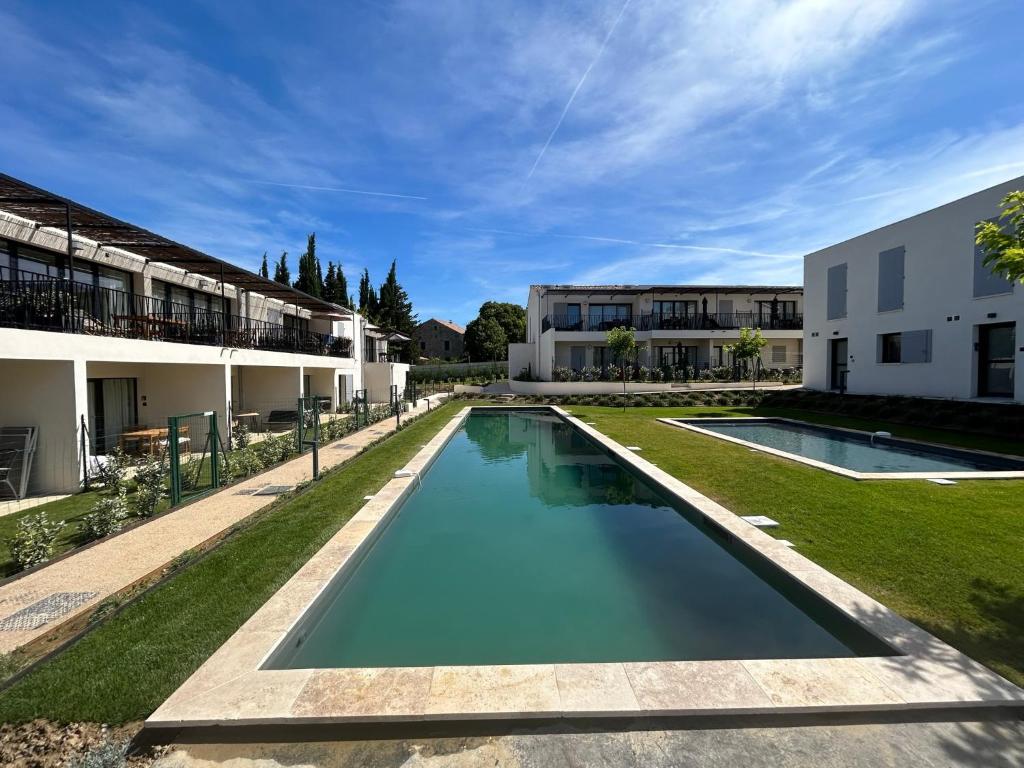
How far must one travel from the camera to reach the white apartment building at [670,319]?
1134 inches

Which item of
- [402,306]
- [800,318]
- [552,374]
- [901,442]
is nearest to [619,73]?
[901,442]

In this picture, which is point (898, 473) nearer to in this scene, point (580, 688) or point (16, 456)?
point (580, 688)

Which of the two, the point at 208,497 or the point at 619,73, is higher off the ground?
the point at 619,73

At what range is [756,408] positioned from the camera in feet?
68.1

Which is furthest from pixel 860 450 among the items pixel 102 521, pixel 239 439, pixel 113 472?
pixel 113 472

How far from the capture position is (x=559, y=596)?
16.5ft

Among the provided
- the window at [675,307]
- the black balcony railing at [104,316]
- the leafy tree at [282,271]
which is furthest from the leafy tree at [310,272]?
the window at [675,307]

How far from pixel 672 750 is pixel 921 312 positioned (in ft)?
66.1

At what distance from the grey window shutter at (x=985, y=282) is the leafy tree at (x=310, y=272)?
39.4 meters

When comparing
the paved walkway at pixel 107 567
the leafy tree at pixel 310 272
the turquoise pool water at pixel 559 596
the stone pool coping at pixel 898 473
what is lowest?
the turquoise pool water at pixel 559 596

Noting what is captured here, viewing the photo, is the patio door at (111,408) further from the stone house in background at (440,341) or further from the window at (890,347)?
the stone house in background at (440,341)

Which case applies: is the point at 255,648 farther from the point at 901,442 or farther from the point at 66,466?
the point at 901,442

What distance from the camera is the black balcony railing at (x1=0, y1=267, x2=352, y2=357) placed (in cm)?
775

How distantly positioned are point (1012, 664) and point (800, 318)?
31.5 metres
